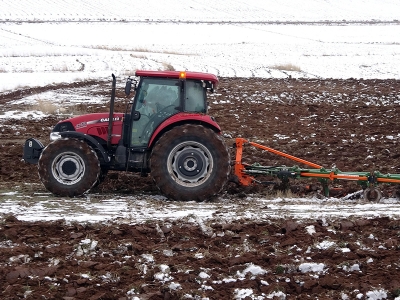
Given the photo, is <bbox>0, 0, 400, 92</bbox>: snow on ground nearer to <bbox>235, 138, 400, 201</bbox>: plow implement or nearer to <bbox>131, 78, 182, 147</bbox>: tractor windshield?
<bbox>131, 78, 182, 147</bbox>: tractor windshield

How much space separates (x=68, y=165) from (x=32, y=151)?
80cm

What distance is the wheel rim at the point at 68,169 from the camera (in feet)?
27.9

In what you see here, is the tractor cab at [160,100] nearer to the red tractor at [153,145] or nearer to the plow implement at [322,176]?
the red tractor at [153,145]

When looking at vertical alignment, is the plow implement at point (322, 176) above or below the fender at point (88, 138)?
below

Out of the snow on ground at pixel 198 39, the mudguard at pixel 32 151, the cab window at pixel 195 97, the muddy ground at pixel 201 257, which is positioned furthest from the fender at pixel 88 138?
the snow on ground at pixel 198 39

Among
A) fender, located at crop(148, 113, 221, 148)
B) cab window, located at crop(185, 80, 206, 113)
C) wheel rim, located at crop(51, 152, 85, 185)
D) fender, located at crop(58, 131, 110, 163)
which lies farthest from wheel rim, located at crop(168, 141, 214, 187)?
wheel rim, located at crop(51, 152, 85, 185)

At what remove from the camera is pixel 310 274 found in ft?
17.6

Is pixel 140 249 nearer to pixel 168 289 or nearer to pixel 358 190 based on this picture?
pixel 168 289

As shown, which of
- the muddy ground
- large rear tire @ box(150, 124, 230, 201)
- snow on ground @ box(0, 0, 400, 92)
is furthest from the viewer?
snow on ground @ box(0, 0, 400, 92)

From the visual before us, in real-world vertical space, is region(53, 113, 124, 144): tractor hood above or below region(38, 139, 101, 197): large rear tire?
above

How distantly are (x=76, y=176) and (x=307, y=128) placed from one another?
6683mm

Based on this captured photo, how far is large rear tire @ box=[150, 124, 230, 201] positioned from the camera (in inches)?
324

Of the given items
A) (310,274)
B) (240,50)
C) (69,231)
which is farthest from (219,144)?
(240,50)

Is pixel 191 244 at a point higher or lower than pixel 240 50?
lower
